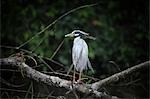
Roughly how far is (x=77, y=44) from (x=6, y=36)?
7.04 feet

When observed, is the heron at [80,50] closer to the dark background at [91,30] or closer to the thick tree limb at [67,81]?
the thick tree limb at [67,81]

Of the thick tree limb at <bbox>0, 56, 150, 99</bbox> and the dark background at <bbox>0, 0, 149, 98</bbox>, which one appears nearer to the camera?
the thick tree limb at <bbox>0, 56, 150, 99</bbox>

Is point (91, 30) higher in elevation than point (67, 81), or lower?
higher

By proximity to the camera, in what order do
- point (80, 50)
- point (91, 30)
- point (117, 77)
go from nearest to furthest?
1. point (80, 50)
2. point (117, 77)
3. point (91, 30)

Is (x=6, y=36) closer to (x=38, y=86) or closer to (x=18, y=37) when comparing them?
(x=18, y=37)

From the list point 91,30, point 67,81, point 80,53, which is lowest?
point 67,81

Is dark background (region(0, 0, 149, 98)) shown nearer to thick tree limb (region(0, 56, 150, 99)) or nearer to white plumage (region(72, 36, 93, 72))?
thick tree limb (region(0, 56, 150, 99))

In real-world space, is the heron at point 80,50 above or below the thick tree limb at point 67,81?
above

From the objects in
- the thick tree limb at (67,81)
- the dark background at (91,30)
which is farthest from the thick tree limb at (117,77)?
the dark background at (91,30)

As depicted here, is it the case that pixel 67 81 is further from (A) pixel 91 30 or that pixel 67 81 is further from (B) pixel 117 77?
(A) pixel 91 30

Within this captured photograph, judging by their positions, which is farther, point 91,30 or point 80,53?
point 91,30

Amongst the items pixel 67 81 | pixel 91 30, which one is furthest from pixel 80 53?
pixel 91 30

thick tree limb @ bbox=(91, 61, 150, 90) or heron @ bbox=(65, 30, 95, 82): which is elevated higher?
heron @ bbox=(65, 30, 95, 82)

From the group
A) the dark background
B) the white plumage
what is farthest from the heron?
the dark background
